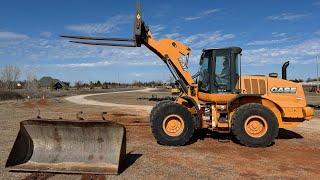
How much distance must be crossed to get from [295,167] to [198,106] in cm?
366

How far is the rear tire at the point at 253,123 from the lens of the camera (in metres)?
11.4

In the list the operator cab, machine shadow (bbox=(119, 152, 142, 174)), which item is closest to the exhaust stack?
the operator cab

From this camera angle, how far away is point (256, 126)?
11484 millimetres

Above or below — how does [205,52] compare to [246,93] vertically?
above

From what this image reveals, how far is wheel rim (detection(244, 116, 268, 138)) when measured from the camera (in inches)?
449

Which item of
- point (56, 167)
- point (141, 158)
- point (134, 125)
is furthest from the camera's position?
point (134, 125)

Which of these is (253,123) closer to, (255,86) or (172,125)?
(255,86)

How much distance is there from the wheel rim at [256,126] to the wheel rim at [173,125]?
174cm

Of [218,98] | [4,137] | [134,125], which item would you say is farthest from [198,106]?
[4,137]

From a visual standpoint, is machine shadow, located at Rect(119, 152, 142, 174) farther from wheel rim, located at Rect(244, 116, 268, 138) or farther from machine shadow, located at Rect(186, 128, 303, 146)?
wheel rim, located at Rect(244, 116, 268, 138)

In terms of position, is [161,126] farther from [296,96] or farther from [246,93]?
[296,96]

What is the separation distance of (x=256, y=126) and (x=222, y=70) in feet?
6.02

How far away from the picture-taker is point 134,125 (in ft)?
53.5

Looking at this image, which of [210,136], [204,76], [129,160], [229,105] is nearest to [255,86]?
[229,105]
